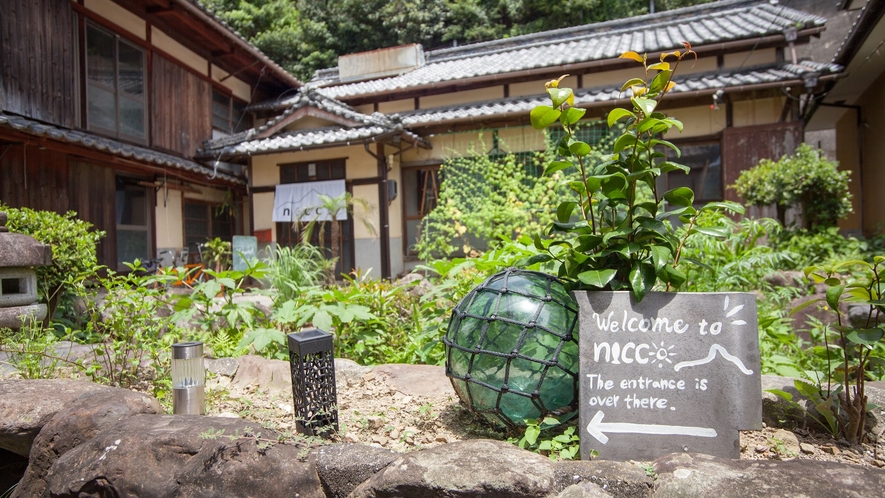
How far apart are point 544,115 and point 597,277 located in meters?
0.73

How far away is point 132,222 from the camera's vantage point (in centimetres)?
932

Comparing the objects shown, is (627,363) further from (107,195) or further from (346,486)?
(107,195)

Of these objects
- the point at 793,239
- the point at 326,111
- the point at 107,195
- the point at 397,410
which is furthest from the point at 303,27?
the point at 397,410

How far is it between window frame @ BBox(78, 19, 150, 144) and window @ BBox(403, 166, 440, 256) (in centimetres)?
511

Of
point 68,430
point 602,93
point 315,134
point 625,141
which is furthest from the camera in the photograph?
point 315,134

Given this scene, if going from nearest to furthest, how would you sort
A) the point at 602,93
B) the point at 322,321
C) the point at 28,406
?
the point at 28,406
the point at 322,321
the point at 602,93

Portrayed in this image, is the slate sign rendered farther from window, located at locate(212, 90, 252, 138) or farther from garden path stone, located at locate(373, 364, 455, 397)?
window, located at locate(212, 90, 252, 138)

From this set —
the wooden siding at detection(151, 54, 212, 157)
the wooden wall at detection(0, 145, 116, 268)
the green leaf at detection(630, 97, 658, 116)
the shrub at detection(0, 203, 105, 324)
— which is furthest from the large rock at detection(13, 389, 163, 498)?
the wooden siding at detection(151, 54, 212, 157)

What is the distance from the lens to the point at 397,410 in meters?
2.74

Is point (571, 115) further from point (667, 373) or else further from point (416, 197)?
point (416, 197)

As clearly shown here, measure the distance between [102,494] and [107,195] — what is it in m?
8.20

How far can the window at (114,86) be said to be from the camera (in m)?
8.42

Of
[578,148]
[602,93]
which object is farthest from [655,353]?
[602,93]

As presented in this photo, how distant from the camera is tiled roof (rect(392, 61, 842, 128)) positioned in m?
7.59
